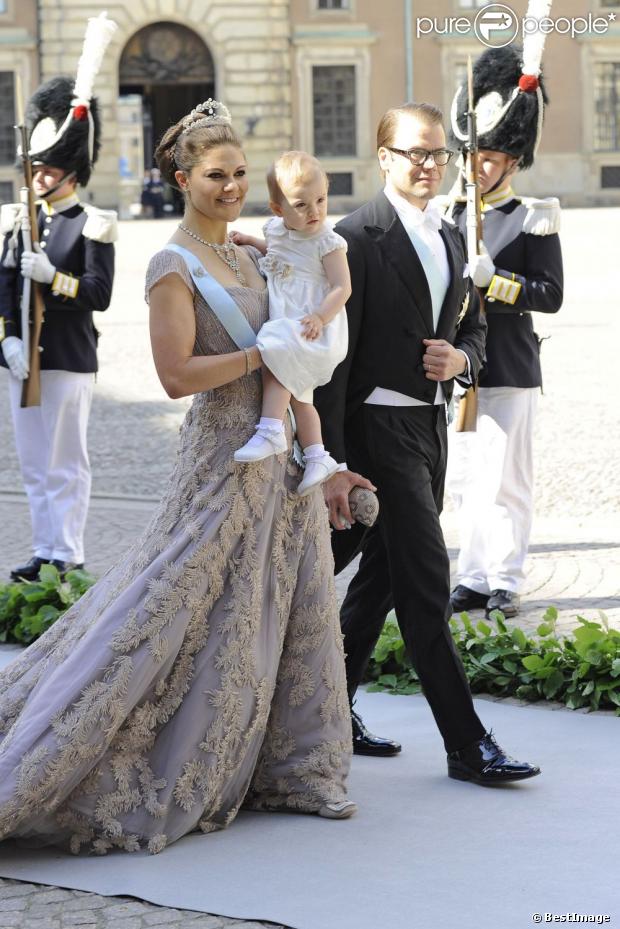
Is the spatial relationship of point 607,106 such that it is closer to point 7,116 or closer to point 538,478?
point 7,116

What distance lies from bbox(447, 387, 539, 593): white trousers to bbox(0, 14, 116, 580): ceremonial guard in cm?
180

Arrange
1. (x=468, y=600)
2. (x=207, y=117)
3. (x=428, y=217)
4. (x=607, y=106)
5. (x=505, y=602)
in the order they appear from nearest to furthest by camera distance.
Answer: (x=207, y=117) → (x=428, y=217) → (x=505, y=602) → (x=468, y=600) → (x=607, y=106)

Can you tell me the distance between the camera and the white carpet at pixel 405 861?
3.45 metres

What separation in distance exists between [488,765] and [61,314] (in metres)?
3.64

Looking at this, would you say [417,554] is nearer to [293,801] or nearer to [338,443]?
[338,443]

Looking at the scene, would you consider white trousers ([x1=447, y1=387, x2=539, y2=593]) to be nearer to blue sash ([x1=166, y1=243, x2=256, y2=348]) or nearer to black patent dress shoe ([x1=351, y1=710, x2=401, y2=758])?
black patent dress shoe ([x1=351, y1=710, x2=401, y2=758])

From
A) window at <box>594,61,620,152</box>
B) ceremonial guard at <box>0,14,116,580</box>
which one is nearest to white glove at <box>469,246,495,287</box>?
ceremonial guard at <box>0,14,116,580</box>

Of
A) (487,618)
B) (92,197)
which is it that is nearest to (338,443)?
(487,618)

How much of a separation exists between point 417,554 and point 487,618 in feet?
7.07

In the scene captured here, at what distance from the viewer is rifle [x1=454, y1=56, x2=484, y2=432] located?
6.15m

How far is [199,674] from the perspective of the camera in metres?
3.87

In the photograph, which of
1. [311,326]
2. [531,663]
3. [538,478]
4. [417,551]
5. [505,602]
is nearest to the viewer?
[311,326]

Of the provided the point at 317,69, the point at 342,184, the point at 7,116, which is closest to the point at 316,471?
the point at 342,184

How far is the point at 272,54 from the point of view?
36094 mm
